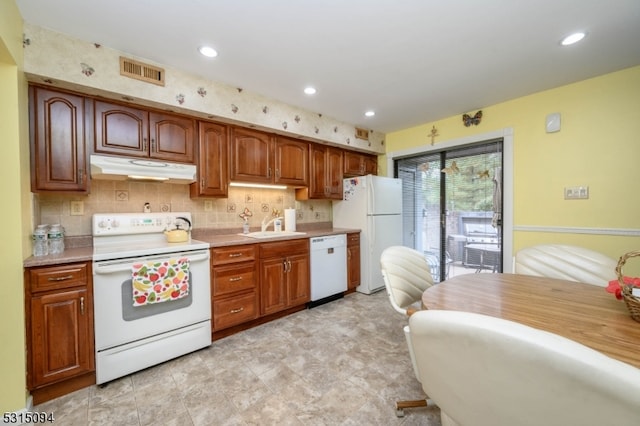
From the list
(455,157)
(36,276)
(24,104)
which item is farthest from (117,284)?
(455,157)

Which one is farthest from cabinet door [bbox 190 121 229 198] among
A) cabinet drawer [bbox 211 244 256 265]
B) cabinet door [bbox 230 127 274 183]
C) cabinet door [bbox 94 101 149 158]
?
cabinet drawer [bbox 211 244 256 265]

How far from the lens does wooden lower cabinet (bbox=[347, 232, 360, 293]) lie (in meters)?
3.63

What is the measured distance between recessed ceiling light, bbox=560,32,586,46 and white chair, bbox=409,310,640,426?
97.0 inches

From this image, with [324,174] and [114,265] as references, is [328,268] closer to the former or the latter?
[324,174]

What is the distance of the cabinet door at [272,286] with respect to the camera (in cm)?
271

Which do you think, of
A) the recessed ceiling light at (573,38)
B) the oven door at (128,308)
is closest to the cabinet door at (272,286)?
the oven door at (128,308)

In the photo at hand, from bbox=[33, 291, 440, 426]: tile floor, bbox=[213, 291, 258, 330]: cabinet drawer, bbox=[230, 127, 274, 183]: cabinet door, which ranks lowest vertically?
bbox=[33, 291, 440, 426]: tile floor

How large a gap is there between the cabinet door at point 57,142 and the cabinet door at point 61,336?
0.80 m

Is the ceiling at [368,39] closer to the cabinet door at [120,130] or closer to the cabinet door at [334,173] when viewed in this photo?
the cabinet door at [120,130]

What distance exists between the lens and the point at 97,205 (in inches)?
89.7

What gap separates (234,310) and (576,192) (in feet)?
11.7

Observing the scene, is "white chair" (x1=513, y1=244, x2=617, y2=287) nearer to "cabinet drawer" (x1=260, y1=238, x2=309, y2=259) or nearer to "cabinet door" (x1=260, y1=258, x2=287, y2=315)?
"cabinet drawer" (x1=260, y1=238, x2=309, y2=259)

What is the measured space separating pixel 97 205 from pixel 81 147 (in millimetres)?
536

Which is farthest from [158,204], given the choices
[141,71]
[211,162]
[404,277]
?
[404,277]
